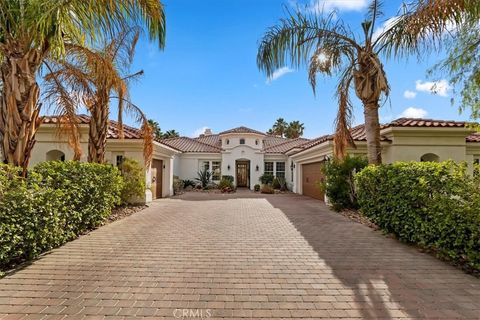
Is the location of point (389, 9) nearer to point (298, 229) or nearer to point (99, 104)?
point (298, 229)

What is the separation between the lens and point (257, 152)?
2709 centimetres

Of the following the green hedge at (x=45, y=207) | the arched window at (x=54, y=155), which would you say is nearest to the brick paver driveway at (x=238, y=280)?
the green hedge at (x=45, y=207)

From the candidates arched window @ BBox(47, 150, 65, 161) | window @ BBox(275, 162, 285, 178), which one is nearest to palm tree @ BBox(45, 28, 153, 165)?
arched window @ BBox(47, 150, 65, 161)

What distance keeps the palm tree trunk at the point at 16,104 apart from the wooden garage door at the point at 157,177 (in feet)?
33.9

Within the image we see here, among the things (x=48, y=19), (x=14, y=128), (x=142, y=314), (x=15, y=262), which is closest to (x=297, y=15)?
(x=48, y=19)

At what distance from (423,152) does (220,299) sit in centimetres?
1389

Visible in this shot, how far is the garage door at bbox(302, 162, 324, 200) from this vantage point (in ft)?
56.2

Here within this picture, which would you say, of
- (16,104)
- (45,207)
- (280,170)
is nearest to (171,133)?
(280,170)

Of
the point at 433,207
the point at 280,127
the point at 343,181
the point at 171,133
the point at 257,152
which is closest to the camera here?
the point at 433,207

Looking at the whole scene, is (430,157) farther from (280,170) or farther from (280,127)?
(280,127)

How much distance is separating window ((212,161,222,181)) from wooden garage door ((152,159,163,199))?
380 inches

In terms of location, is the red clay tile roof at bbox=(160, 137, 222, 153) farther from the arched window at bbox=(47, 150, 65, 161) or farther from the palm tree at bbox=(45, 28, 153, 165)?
the palm tree at bbox=(45, 28, 153, 165)

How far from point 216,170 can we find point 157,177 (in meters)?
10.7

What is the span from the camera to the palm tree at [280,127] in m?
55.8
